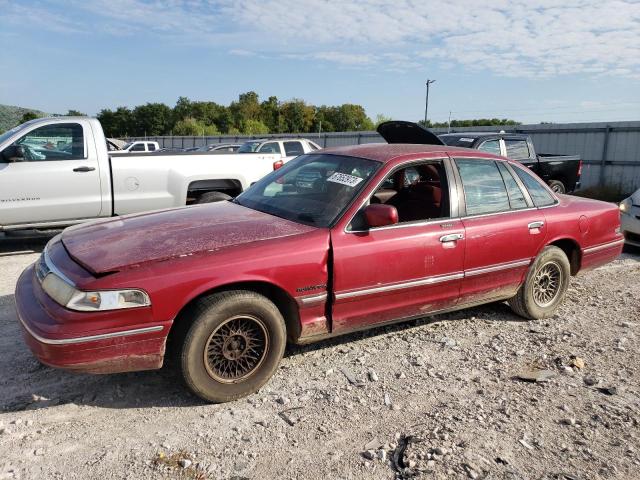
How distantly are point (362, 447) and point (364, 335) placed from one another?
5.28ft

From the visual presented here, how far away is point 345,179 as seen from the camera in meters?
4.04

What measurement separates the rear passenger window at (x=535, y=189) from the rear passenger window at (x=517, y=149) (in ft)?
18.9

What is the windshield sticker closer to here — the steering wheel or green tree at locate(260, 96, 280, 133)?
the steering wheel

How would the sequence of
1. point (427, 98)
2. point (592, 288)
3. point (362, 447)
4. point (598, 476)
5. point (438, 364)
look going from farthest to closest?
point (427, 98)
point (592, 288)
point (438, 364)
point (362, 447)
point (598, 476)

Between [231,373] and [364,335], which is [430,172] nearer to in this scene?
[364,335]

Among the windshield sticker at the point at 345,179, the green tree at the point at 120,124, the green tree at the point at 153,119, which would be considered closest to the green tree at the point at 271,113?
the green tree at the point at 153,119

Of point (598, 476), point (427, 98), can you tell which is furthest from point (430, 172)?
point (427, 98)

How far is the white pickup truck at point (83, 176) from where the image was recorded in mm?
6965

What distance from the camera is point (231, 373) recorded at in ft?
11.0

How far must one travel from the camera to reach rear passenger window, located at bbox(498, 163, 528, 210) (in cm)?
473

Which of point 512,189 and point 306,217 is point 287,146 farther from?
point 306,217

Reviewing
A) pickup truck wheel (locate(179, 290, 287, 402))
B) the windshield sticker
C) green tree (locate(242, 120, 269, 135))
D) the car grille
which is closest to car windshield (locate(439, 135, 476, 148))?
the windshield sticker

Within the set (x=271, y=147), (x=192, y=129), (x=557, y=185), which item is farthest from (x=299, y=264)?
(x=192, y=129)

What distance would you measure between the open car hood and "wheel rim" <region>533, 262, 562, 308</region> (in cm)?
165
